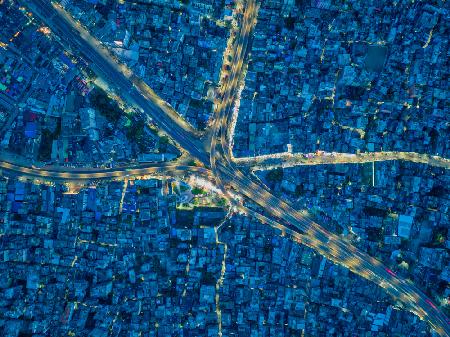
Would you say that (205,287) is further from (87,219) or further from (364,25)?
(364,25)

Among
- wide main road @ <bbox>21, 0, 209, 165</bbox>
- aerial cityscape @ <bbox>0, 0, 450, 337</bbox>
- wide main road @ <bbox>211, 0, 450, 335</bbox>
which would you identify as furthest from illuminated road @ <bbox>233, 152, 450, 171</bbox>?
wide main road @ <bbox>21, 0, 209, 165</bbox>

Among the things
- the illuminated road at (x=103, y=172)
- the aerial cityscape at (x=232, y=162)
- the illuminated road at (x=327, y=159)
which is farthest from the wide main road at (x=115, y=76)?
the illuminated road at (x=327, y=159)

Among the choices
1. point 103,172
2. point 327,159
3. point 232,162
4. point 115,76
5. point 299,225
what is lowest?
point 299,225

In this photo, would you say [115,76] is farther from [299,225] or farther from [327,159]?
[299,225]

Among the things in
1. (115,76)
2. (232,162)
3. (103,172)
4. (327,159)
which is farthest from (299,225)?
(115,76)

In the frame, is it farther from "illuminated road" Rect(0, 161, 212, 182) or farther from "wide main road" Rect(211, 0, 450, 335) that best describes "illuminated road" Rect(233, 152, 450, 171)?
"illuminated road" Rect(0, 161, 212, 182)

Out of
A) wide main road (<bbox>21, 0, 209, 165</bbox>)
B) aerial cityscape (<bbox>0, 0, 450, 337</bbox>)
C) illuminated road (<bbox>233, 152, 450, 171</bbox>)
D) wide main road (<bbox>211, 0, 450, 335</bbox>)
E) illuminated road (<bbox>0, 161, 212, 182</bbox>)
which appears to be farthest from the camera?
illuminated road (<bbox>233, 152, 450, 171</bbox>)
